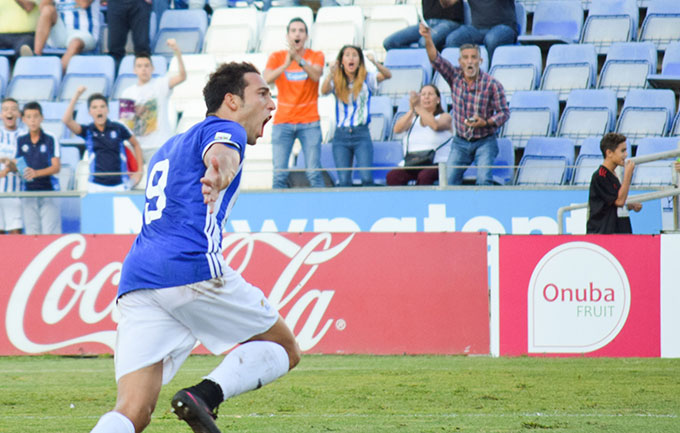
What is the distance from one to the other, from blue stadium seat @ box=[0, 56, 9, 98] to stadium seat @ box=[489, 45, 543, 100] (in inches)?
279

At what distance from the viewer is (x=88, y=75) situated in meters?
15.5

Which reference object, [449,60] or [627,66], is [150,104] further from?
[627,66]

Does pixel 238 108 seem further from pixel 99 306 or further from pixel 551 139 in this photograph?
pixel 551 139

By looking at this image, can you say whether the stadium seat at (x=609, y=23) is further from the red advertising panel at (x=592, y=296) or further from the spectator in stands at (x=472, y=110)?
the red advertising panel at (x=592, y=296)

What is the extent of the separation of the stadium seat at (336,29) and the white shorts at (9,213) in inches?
214

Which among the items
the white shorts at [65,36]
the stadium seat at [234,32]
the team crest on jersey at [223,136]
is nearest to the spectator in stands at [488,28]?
the stadium seat at [234,32]

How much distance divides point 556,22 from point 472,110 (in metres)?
3.70

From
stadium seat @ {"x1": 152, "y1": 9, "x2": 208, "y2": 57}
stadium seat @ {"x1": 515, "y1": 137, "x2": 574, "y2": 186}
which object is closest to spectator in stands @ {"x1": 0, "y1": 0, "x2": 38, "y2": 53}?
stadium seat @ {"x1": 152, "y1": 9, "x2": 208, "y2": 57}

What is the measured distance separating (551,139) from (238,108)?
28.4ft

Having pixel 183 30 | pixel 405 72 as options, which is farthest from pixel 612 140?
pixel 183 30

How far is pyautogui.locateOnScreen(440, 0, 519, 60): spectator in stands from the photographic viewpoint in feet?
46.3

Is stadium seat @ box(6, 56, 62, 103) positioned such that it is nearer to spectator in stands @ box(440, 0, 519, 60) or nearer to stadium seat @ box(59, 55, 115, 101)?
stadium seat @ box(59, 55, 115, 101)

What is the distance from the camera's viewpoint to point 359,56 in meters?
12.1

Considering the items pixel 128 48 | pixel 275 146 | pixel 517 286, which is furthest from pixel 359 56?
pixel 128 48
